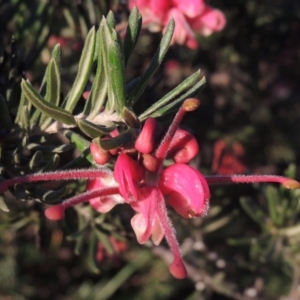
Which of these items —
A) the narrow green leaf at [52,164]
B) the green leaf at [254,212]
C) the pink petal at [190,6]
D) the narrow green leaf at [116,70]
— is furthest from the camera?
the green leaf at [254,212]

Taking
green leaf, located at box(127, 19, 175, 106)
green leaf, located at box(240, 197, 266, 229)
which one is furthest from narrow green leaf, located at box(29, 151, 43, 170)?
green leaf, located at box(240, 197, 266, 229)

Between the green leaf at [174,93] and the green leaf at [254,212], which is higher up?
the green leaf at [174,93]

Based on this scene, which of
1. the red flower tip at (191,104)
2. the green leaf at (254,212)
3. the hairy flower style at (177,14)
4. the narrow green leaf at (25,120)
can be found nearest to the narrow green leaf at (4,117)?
the narrow green leaf at (25,120)

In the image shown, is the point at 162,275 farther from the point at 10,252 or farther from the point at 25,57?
the point at 25,57

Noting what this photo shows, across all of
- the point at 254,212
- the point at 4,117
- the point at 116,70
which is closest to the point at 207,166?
the point at 254,212

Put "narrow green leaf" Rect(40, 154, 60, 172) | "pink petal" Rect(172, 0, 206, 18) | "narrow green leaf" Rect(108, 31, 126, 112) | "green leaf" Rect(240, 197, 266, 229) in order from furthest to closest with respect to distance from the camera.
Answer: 1. "green leaf" Rect(240, 197, 266, 229)
2. "pink petal" Rect(172, 0, 206, 18)
3. "narrow green leaf" Rect(40, 154, 60, 172)
4. "narrow green leaf" Rect(108, 31, 126, 112)

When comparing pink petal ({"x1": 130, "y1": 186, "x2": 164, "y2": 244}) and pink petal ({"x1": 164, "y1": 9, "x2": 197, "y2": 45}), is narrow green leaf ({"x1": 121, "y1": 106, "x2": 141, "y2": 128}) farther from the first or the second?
pink petal ({"x1": 164, "y1": 9, "x2": 197, "y2": 45})

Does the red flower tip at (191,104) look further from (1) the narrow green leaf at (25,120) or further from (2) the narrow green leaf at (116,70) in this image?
(1) the narrow green leaf at (25,120)

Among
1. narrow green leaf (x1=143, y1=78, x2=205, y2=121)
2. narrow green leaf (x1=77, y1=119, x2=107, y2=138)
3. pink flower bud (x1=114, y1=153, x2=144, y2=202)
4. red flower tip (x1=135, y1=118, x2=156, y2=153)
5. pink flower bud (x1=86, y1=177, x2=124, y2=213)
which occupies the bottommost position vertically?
pink flower bud (x1=86, y1=177, x2=124, y2=213)
